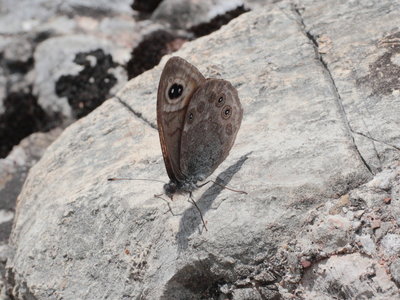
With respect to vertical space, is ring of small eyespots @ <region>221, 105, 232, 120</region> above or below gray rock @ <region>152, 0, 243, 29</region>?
below

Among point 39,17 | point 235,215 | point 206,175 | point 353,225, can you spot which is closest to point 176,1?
point 39,17

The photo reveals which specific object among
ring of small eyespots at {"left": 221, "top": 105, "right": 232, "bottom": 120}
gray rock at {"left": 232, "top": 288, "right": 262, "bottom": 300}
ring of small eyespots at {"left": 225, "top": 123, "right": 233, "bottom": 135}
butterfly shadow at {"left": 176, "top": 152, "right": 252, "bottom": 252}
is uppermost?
ring of small eyespots at {"left": 221, "top": 105, "right": 232, "bottom": 120}

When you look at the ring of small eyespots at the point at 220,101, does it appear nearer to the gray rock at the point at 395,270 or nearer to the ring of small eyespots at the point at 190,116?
the ring of small eyespots at the point at 190,116

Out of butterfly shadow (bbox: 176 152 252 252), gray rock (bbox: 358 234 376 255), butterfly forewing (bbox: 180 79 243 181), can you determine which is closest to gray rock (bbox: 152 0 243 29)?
butterfly forewing (bbox: 180 79 243 181)

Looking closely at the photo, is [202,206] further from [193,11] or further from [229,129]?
[193,11]

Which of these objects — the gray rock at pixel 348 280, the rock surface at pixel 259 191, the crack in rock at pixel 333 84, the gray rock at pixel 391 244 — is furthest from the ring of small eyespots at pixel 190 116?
the gray rock at pixel 391 244

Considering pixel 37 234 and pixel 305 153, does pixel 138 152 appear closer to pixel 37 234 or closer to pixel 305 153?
pixel 37 234

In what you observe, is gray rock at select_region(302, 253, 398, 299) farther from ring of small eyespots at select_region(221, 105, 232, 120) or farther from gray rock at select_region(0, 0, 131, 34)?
gray rock at select_region(0, 0, 131, 34)
